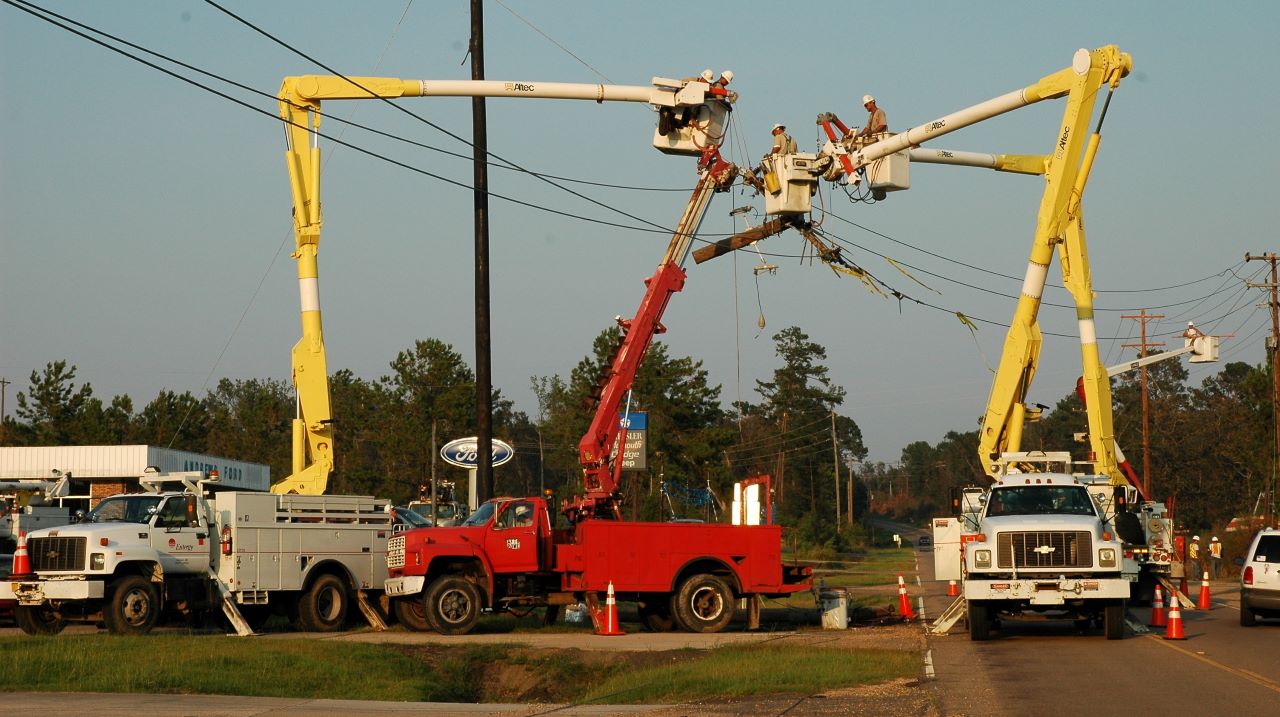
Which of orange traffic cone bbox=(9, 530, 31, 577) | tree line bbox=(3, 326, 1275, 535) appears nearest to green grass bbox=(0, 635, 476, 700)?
orange traffic cone bbox=(9, 530, 31, 577)

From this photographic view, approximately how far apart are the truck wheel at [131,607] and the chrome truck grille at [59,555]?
27.4 inches

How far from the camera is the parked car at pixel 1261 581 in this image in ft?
80.4

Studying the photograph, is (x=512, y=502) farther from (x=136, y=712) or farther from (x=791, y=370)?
(x=791, y=370)

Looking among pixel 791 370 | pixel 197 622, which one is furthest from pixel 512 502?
pixel 791 370

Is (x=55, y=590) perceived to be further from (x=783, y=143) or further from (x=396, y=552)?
(x=783, y=143)

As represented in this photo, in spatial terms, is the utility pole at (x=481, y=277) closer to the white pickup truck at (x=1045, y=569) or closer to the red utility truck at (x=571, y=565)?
the red utility truck at (x=571, y=565)

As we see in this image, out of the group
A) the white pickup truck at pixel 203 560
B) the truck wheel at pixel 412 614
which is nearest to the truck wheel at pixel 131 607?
the white pickup truck at pixel 203 560

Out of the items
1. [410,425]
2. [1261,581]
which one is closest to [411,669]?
[1261,581]

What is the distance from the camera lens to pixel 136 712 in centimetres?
1332

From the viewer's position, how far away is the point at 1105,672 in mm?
16812

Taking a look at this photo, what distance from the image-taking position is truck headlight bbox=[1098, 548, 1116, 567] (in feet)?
67.5

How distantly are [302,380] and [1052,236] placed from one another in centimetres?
1420

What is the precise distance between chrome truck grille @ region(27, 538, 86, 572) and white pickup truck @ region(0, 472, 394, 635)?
0.02 m

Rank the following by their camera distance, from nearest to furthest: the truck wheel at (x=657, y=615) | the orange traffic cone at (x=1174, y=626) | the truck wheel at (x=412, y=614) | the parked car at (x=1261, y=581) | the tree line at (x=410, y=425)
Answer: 1. the orange traffic cone at (x=1174, y=626)
2. the truck wheel at (x=412, y=614)
3. the truck wheel at (x=657, y=615)
4. the parked car at (x=1261, y=581)
5. the tree line at (x=410, y=425)
